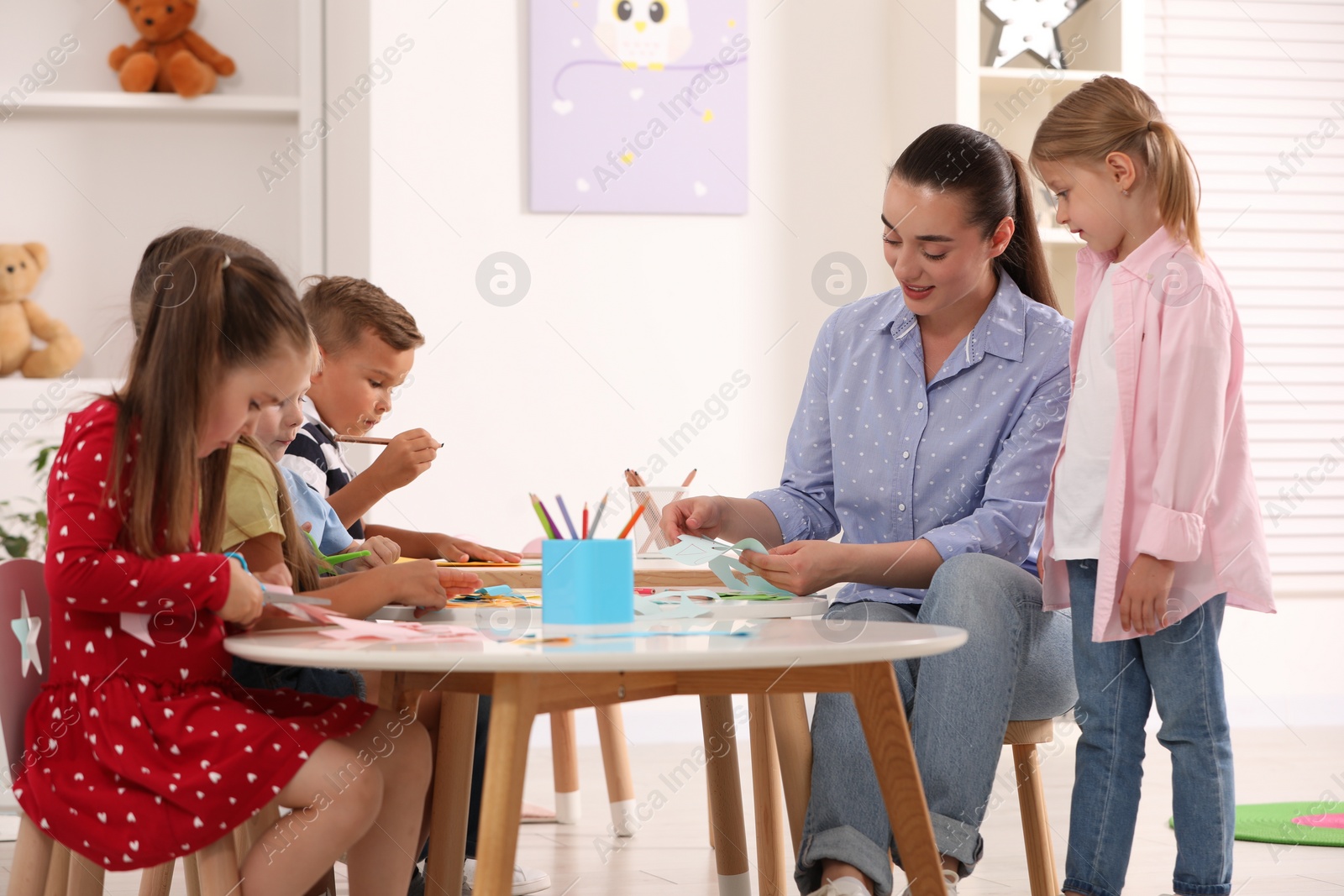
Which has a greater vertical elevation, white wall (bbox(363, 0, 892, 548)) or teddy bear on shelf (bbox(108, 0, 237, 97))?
teddy bear on shelf (bbox(108, 0, 237, 97))

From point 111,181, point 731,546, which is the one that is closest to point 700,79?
point 111,181

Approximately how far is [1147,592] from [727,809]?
1.94 ft

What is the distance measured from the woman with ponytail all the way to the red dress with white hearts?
53 centimetres

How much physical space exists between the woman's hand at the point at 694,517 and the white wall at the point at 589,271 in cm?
153

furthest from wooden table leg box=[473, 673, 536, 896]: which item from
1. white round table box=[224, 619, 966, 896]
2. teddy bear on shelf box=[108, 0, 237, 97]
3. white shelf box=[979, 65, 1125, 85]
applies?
teddy bear on shelf box=[108, 0, 237, 97]

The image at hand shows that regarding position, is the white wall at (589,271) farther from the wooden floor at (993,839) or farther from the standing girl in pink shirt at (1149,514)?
the standing girl in pink shirt at (1149,514)

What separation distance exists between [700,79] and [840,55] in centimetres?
38

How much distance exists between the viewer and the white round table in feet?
2.66

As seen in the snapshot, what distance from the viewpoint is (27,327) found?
2982mm

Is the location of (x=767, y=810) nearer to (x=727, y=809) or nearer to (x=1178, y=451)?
(x=727, y=809)

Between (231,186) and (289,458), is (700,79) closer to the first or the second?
(231,186)

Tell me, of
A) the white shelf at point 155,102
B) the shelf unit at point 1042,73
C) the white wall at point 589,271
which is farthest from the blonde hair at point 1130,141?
the white shelf at point 155,102

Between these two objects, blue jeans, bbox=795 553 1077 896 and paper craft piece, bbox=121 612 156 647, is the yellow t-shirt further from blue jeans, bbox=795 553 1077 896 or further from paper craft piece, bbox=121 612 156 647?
blue jeans, bbox=795 553 1077 896

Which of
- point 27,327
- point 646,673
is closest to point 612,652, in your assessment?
point 646,673
